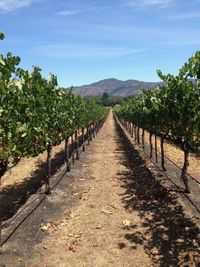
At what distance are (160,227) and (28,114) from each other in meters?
6.50

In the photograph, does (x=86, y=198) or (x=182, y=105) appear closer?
(x=182, y=105)

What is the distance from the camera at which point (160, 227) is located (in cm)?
1460

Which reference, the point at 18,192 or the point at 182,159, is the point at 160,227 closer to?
the point at 18,192

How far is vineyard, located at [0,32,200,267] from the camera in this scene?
11.9 m

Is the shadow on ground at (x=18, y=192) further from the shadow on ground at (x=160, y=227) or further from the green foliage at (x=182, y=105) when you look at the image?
the green foliage at (x=182, y=105)

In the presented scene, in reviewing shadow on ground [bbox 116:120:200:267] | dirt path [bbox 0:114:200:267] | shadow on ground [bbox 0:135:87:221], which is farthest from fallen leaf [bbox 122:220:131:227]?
shadow on ground [bbox 0:135:87:221]

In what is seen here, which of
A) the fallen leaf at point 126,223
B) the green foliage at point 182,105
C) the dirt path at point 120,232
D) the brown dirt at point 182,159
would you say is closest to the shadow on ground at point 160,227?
the dirt path at point 120,232

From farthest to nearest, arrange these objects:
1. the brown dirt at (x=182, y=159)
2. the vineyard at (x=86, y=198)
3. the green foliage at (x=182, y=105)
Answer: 1. the brown dirt at (x=182, y=159)
2. the green foliage at (x=182, y=105)
3. the vineyard at (x=86, y=198)

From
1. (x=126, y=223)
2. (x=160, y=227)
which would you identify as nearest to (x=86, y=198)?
(x=126, y=223)

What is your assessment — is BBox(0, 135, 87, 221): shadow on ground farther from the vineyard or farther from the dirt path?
the dirt path

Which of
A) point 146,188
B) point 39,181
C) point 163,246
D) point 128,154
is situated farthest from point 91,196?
point 128,154

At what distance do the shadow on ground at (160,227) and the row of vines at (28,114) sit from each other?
16.2 feet

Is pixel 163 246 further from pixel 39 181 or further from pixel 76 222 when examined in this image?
pixel 39 181

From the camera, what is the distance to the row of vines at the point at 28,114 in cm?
1045
